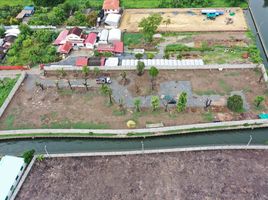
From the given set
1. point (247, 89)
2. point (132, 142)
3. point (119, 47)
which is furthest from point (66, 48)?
point (247, 89)

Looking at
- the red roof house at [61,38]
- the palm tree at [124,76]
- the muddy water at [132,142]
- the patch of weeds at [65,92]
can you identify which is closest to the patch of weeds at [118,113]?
the muddy water at [132,142]

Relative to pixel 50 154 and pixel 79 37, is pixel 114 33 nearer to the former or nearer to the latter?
pixel 79 37

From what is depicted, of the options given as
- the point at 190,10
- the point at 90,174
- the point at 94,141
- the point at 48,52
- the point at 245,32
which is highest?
the point at 190,10

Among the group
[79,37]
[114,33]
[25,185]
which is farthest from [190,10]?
[25,185]

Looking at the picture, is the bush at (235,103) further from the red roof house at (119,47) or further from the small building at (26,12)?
the small building at (26,12)

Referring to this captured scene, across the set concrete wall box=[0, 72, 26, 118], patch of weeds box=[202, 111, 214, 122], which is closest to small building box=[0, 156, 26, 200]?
concrete wall box=[0, 72, 26, 118]

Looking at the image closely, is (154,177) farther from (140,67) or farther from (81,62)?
(81,62)
